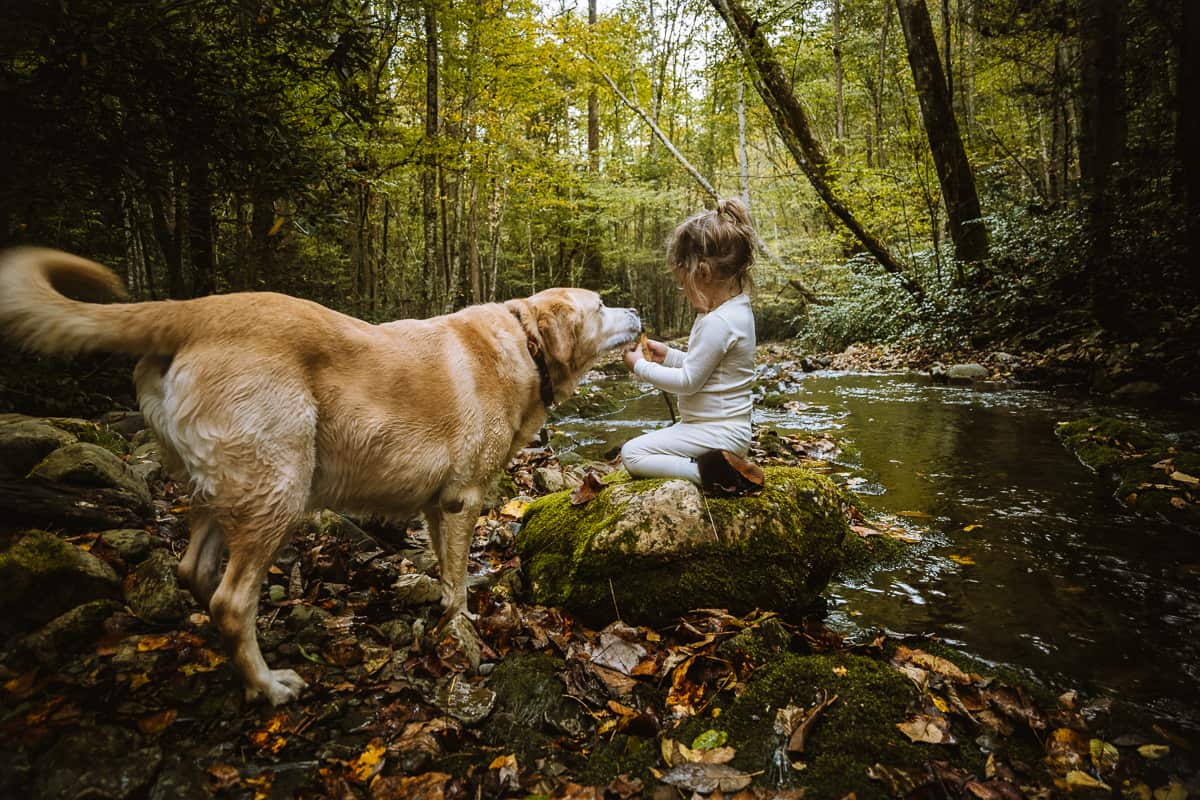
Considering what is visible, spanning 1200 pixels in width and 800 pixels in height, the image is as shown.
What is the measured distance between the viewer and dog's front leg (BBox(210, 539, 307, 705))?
7.66 feet

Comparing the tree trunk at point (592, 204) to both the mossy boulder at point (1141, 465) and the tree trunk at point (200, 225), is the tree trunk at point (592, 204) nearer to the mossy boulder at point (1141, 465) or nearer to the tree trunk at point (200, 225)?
the tree trunk at point (200, 225)

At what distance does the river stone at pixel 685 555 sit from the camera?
298 cm

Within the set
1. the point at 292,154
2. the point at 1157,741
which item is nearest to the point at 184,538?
the point at 292,154

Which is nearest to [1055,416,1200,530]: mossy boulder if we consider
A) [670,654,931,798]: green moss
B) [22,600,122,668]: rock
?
[670,654,931,798]: green moss

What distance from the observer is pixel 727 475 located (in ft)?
10.7

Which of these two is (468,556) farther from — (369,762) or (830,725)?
(830,725)

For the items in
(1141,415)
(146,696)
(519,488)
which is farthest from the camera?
(1141,415)

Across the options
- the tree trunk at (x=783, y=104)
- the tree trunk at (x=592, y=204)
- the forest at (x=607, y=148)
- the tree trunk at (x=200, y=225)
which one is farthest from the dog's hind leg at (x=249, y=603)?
the tree trunk at (x=592, y=204)

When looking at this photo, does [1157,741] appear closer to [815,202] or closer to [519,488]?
[519,488]

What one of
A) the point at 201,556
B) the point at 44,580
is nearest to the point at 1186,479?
the point at 201,556

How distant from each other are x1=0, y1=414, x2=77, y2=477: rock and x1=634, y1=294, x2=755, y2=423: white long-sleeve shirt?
4.21 meters

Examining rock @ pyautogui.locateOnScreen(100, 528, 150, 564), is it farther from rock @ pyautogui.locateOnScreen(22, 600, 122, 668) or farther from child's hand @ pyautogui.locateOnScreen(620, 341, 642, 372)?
child's hand @ pyautogui.locateOnScreen(620, 341, 642, 372)

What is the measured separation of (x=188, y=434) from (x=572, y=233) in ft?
80.1

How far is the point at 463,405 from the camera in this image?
9.85 feet
